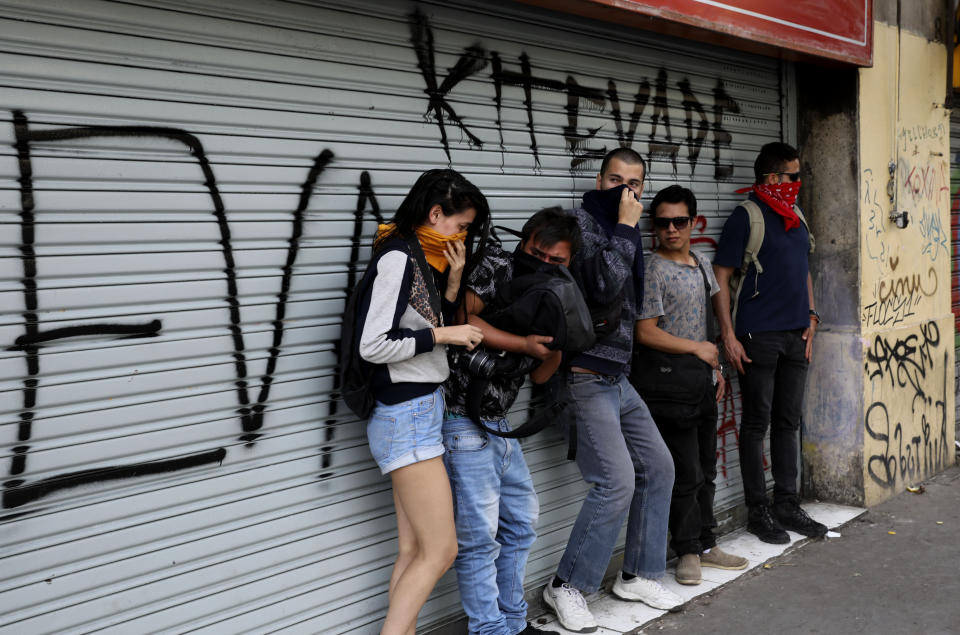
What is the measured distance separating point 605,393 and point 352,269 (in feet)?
4.20

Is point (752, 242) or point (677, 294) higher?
point (752, 242)

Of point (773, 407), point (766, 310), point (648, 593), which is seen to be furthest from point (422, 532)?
point (773, 407)

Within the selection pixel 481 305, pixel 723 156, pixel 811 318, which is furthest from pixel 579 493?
pixel 723 156

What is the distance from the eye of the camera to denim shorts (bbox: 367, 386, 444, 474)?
10.0 feet

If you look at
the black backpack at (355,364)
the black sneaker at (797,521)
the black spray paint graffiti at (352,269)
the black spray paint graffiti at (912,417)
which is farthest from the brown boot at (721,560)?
the black backpack at (355,364)

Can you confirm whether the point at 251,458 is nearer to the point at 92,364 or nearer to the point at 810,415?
the point at 92,364

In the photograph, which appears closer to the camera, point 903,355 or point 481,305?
point 481,305

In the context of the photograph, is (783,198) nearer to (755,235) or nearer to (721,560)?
(755,235)

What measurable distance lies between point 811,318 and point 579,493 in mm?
1879

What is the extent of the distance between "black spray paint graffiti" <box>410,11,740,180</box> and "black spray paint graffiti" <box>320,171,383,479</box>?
465mm

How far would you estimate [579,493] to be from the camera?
4457 millimetres

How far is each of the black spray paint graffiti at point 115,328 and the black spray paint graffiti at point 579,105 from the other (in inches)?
26.8

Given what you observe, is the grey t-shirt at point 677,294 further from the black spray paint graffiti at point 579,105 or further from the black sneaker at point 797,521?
the black sneaker at point 797,521

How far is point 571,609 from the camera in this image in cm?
390
